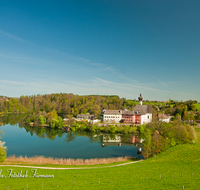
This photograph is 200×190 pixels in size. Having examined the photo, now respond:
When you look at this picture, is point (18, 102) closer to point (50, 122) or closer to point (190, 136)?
point (50, 122)

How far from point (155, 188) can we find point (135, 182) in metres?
Answer: 1.88

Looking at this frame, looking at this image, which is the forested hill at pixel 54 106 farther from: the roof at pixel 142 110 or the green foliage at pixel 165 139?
the green foliage at pixel 165 139

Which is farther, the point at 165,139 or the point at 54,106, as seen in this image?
the point at 54,106

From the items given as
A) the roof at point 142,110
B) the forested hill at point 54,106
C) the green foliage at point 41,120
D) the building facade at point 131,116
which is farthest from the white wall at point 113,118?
the forested hill at point 54,106

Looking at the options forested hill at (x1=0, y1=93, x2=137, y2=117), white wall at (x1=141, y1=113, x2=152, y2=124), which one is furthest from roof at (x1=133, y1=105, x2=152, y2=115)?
forested hill at (x1=0, y1=93, x2=137, y2=117)

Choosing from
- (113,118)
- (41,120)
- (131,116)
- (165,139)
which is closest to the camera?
(165,139)

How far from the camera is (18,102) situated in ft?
431

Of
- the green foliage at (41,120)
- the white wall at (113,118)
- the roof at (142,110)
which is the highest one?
the roof at (142,110)

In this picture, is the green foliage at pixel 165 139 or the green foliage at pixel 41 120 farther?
the green foliage at pixel 41 120

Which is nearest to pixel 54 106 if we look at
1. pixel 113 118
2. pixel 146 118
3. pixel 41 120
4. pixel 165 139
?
pixel 41 120

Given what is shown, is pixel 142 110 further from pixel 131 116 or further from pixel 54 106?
pixel 54 106

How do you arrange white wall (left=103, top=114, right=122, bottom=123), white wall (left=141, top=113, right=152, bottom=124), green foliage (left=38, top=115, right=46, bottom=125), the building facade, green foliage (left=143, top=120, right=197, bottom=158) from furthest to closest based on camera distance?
white wall (left=103, top=114, right=122, bottom=123) → white wall (left=141, top=113, right=152, bottom=124) → the building facade → green foliage (left=38, top=115, right=46, bottom=125) → green foliage (left=143, top=120, right=197, bottom=158)

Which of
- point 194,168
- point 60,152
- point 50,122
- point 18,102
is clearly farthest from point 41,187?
point 18,102

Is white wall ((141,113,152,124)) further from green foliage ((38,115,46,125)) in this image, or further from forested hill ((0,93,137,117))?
green foliage ((38,115,46,125))
